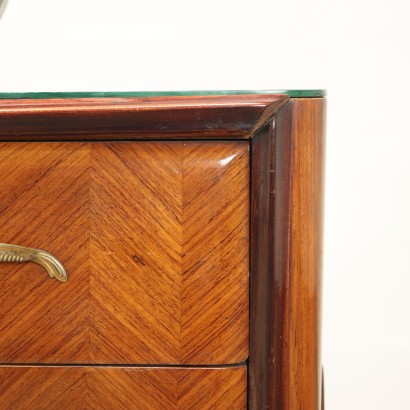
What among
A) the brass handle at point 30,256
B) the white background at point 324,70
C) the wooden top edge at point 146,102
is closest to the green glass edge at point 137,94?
the wooden top edge at point 146,102

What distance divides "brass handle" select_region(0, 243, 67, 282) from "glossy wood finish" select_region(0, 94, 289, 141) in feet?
0.30

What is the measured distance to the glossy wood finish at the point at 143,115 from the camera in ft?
1.23

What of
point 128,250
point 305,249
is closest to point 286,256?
point 305,249

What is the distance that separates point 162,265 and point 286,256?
0.10m

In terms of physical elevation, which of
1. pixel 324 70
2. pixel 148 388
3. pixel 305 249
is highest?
pixel 324 70

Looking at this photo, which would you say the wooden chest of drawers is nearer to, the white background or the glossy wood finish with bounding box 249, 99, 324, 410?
the glossy wood finish with bounding box 249, 99, 324, 410

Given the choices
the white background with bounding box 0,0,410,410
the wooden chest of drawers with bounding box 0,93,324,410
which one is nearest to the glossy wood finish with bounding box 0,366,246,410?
the wooden chest of drawers with bounding box 0,93,324,410

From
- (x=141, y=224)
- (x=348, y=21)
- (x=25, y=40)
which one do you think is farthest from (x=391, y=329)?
(x=25, y=40)

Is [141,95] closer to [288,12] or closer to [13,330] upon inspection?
[13,330]

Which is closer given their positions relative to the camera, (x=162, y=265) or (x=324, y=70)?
(x=162, y=265)

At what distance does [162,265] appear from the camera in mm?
411

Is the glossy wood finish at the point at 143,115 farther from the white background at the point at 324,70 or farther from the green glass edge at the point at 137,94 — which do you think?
the white background at the point at 324,70

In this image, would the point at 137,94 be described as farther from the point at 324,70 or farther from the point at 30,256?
the point at 324,70

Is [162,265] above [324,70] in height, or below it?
below
